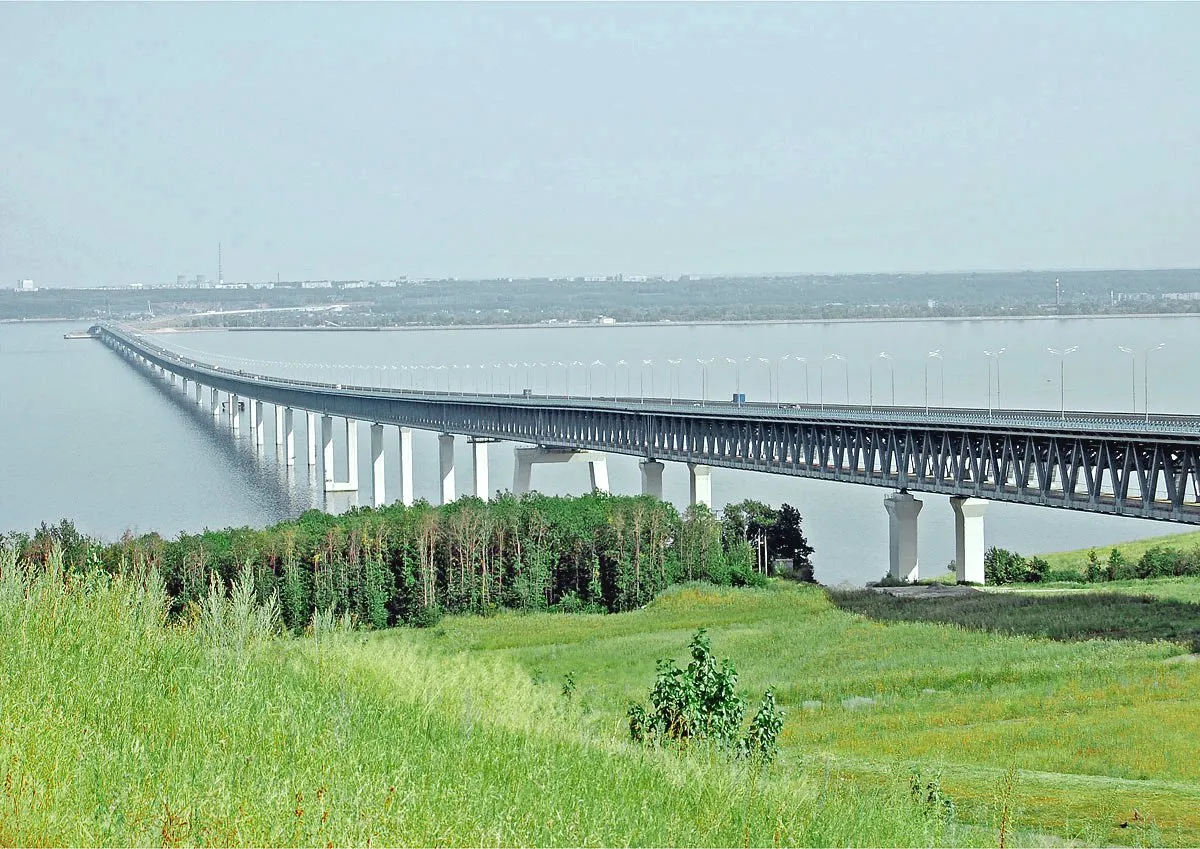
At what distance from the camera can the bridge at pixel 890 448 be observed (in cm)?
5856

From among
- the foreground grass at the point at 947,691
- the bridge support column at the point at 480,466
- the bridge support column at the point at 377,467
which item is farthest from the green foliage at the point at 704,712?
the bridge support column at the point at 377,467

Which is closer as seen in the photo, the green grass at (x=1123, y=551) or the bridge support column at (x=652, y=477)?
the green grass at (x=1123, y=551)

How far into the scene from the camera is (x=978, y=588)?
216 feet

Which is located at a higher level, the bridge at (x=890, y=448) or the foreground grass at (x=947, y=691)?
the bridge at (x=890, y=448)

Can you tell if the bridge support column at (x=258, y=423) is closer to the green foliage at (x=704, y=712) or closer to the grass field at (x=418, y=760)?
the grass field at (x=418, y=760)

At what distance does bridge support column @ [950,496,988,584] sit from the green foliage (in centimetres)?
4539

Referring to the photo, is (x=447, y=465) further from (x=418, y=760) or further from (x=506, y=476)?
(x=418, y=760)

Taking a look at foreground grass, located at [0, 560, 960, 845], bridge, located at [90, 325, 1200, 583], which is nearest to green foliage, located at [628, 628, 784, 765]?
foreground grass, located at [0, 560, 960, 845]

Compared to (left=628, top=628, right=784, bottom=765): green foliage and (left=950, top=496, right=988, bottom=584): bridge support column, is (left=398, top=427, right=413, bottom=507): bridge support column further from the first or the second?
(left=628, top=628, right=784, bottom=765): green foliage

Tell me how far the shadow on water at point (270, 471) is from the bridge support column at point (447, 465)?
8090mm

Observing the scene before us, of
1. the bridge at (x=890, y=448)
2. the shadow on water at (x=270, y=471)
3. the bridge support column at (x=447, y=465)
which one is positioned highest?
the bridge at (x=890, y=448)

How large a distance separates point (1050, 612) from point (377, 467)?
76265mm

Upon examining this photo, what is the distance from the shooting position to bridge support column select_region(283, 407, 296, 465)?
152000mm

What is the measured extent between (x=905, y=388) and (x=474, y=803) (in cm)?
15837
